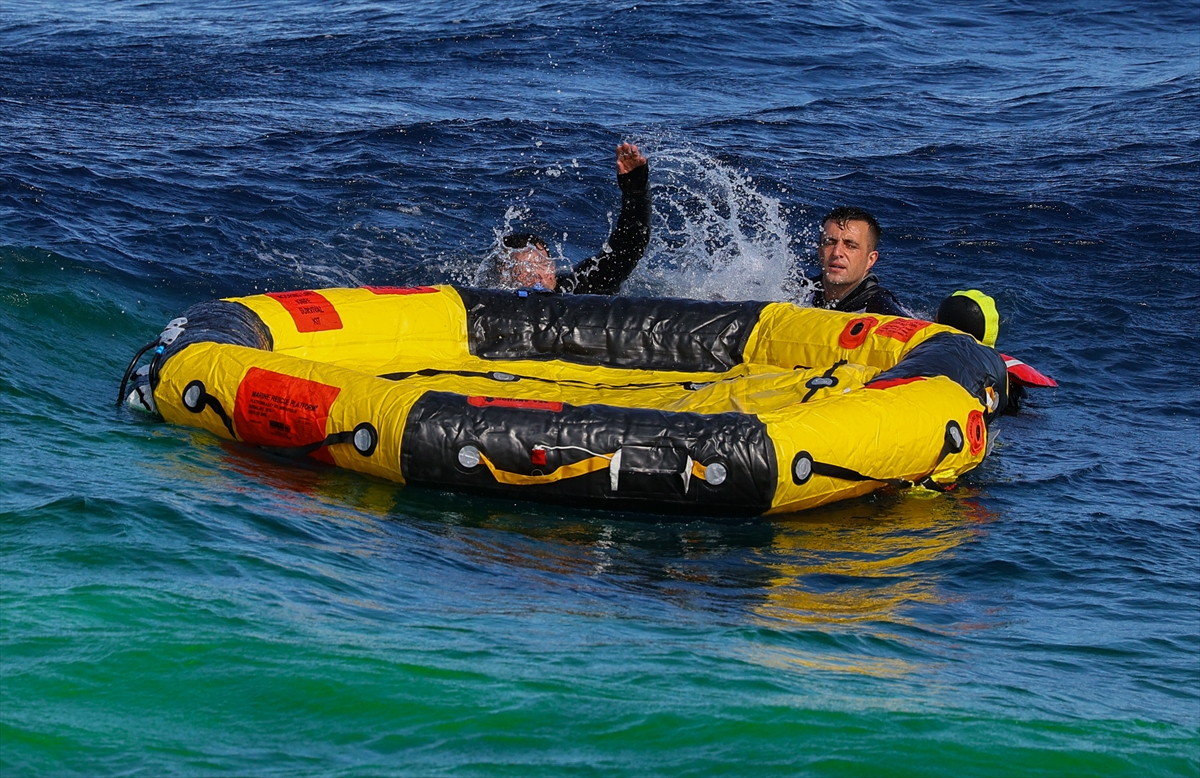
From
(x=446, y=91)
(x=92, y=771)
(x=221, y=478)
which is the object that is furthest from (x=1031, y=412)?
(x=446, y=91)

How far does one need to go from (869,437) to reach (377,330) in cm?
296

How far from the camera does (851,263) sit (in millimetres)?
7816

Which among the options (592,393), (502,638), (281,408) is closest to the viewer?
(502,638)

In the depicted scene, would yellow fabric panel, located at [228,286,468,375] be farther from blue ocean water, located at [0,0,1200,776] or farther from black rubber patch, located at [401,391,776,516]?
black rubber patch, located at [401,391,776,516]

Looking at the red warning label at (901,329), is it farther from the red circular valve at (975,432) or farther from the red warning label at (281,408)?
the red warning label at (281,408)

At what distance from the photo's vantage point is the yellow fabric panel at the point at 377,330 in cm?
721

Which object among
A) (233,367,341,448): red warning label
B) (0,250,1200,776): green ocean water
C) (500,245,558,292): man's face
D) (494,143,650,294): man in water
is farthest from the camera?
(500,245,558,292): man's face

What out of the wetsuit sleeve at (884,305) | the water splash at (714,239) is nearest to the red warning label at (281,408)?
the wetsuit sleeve at (884,305)

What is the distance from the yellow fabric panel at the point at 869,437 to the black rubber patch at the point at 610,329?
1.68 metres

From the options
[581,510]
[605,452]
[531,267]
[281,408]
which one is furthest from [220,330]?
[531,267]

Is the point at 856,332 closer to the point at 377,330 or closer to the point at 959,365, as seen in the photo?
the point at 959,365

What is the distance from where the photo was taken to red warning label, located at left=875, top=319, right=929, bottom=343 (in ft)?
23.2

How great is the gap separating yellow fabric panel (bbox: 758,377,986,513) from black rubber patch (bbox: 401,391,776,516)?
0.41 feet

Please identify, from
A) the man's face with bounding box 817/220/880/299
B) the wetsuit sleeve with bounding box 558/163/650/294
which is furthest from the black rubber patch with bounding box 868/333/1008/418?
the wetsuit sleeve with bounding box 558/163/650/294
